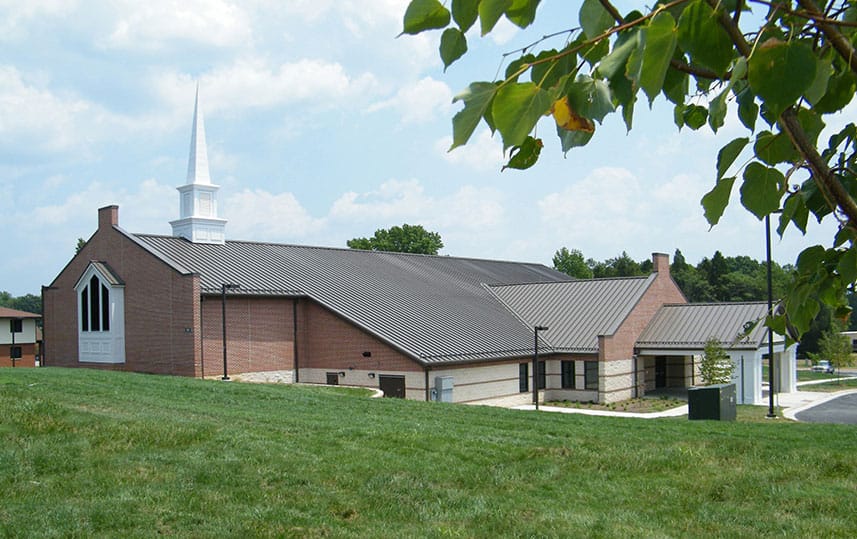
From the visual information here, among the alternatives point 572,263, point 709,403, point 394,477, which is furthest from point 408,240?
point 394,477

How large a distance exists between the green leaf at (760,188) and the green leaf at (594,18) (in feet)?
1.26

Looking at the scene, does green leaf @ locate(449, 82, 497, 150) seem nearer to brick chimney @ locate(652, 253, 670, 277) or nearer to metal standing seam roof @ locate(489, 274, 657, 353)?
metal standing seam roof @ locate(489, 274, 657, 353)

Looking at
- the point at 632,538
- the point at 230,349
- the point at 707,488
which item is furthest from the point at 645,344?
the point at 632,538

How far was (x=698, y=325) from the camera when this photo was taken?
3500cm

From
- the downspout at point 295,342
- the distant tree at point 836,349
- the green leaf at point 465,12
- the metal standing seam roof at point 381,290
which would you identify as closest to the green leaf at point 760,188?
the green leaf at point 465,12

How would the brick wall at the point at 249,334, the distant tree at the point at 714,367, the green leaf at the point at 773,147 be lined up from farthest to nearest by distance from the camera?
the distant tree at the point at 714,367
the brick wall at the point at 249,334
the green leaf at the point at 773,147

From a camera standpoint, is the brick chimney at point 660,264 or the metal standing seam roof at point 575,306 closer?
the metal standing seam roof at point 575,306

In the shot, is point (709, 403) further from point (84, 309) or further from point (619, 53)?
point (84, 309)

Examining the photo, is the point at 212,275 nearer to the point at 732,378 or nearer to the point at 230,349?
the point at 230,349

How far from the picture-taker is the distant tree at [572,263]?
74812 millimetres

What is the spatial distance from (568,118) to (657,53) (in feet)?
0.96

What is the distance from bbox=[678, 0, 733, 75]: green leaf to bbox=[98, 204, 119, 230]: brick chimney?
3262 cm

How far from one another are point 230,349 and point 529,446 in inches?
757

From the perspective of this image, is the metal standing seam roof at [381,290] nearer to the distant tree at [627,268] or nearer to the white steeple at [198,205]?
the white steeple at [198,205]
